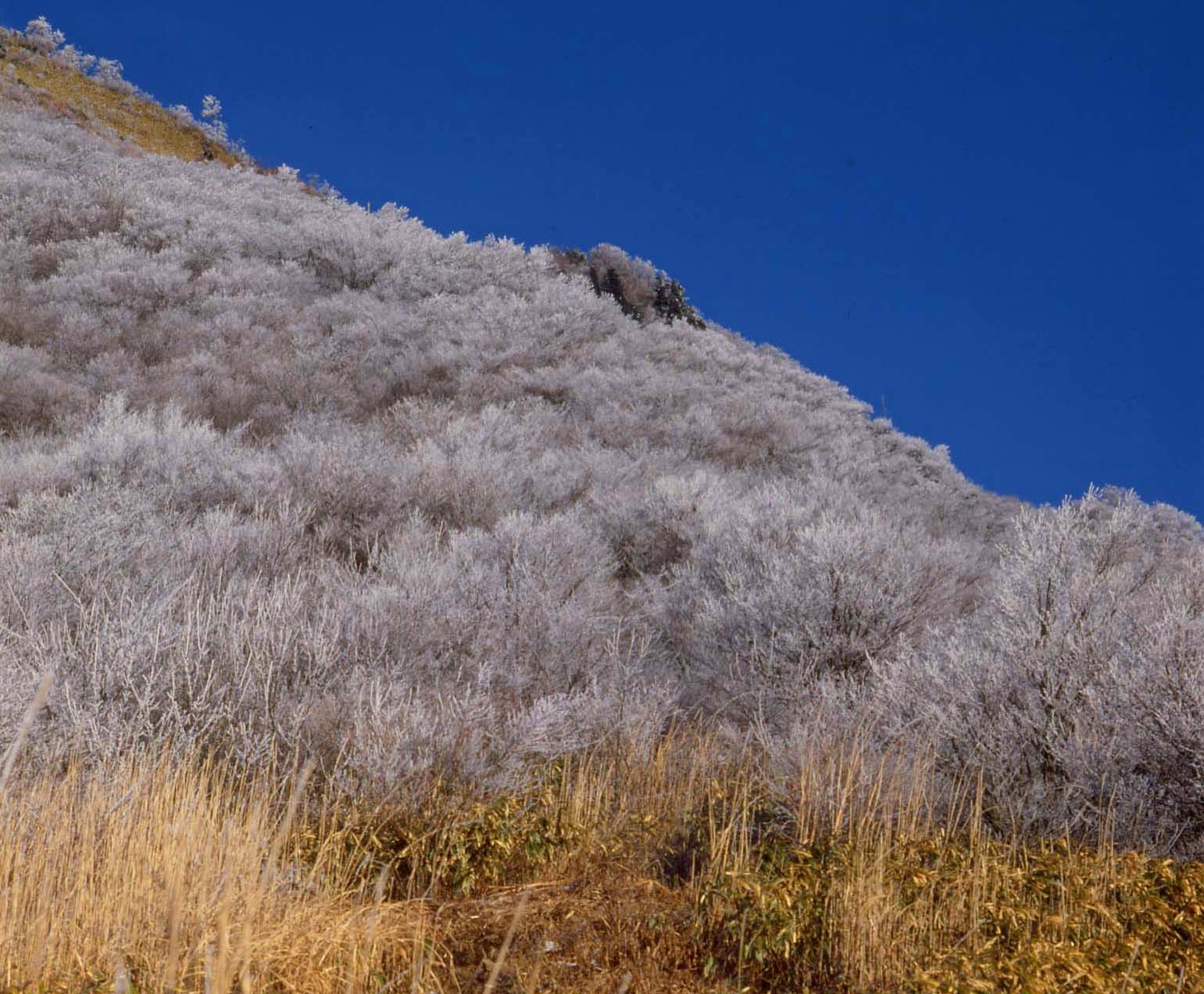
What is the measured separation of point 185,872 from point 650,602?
448cm

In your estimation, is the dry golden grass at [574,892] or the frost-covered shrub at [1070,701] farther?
the frost-covered shrub at [1070,701]

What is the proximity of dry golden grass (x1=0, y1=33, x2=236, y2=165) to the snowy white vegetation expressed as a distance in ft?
47.6

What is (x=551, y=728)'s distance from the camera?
381cm

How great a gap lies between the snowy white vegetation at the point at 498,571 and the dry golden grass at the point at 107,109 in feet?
47.6

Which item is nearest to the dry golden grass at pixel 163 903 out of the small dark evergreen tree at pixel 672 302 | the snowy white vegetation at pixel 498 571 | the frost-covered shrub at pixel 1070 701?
the snowy white vegetation at pixel 498 571

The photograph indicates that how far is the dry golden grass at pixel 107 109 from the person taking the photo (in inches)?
1049

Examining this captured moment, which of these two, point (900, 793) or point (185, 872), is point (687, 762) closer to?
point (900, 793)

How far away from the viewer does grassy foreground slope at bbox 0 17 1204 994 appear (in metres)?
2.57

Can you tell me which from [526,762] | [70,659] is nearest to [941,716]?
[526,762]

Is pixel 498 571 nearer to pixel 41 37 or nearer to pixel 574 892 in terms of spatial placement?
pixel 574 892

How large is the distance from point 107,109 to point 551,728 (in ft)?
112

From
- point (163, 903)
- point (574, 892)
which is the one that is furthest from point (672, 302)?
point (163, 903)

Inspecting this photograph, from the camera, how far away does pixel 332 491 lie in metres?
7.39

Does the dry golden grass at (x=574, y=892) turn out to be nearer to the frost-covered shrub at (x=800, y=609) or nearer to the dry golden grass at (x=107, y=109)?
the frost-covered shrub at (x=800, y=609)
